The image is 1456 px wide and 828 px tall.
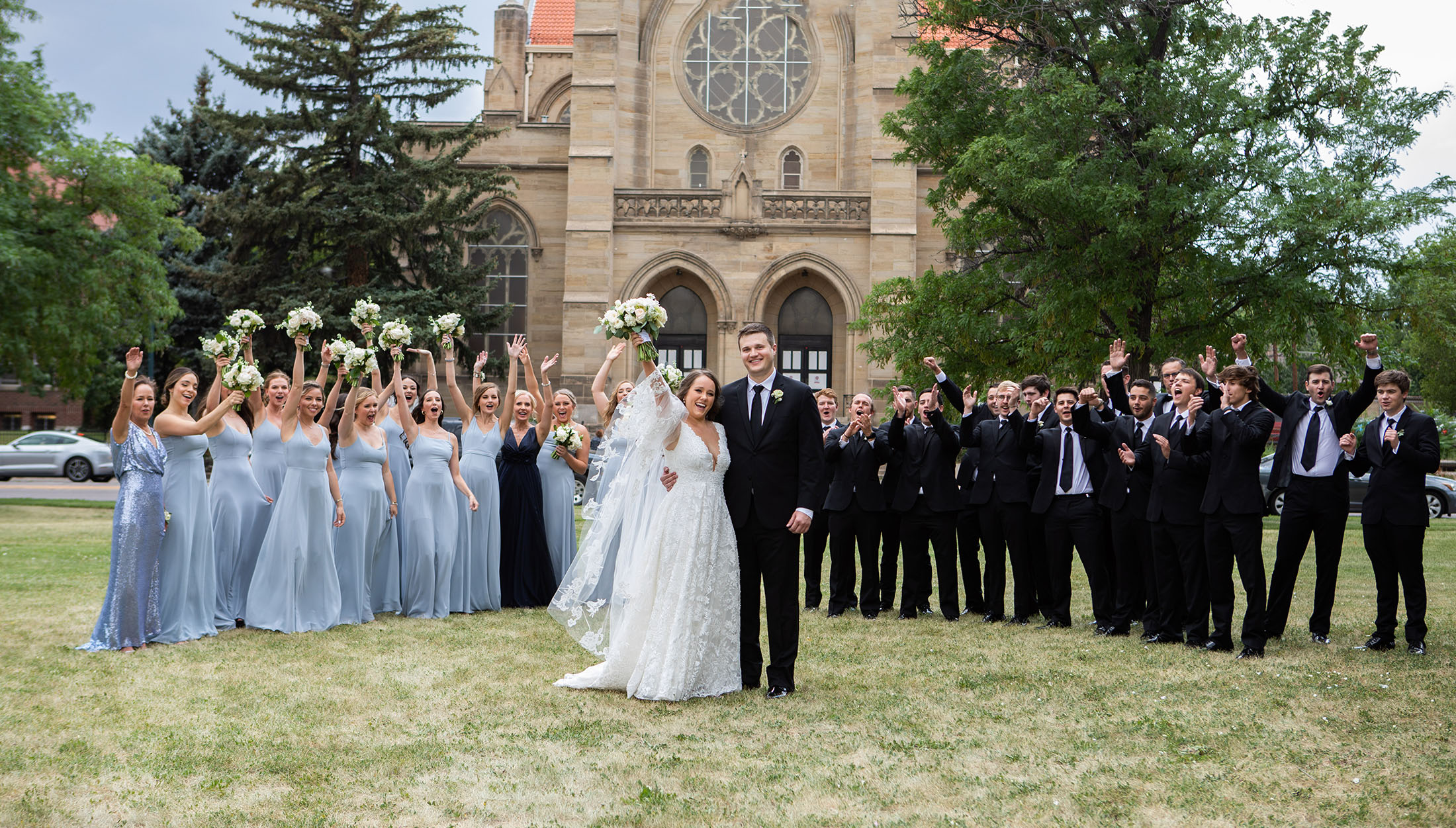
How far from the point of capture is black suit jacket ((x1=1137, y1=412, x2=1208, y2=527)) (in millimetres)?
9203

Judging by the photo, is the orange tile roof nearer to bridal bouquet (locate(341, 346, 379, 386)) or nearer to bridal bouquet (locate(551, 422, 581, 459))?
bridal bouquet (locate(551, 422, 581, 459))

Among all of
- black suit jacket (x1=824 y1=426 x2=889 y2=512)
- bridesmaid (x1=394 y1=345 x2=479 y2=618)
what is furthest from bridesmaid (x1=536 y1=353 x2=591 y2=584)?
black suit jacket (x1=824 y1=426 x2=889 y2=512)

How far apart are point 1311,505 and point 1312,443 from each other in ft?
1.65

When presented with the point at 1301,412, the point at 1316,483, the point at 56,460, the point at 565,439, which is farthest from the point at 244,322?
the point at 56,460

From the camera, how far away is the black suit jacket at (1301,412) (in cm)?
912

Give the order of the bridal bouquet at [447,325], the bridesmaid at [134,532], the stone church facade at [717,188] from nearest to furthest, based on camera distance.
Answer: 1. the bridesmaid at [134,532]
2. the bridal bouquet at [447,325]
3. the stone church facade at [717,188]

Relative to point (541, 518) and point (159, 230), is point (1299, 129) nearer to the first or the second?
point (541, 518)

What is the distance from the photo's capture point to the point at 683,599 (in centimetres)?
716

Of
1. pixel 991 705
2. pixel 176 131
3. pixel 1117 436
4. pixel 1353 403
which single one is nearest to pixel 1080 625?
pixel 1117 436

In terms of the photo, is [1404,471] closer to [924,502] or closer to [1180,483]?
[1180,483]

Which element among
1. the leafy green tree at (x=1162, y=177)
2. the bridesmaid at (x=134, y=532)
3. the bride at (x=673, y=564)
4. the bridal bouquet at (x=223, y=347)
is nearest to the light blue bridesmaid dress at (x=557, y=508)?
the bridal bouquet at (x=223, y=347)

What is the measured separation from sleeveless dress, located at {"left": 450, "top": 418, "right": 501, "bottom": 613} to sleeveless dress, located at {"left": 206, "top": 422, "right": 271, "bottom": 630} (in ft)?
6.02

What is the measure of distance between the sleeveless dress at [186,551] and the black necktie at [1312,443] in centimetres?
892

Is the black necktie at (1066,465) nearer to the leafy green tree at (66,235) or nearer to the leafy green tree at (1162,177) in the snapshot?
the leafy green tree at (1162,177)
